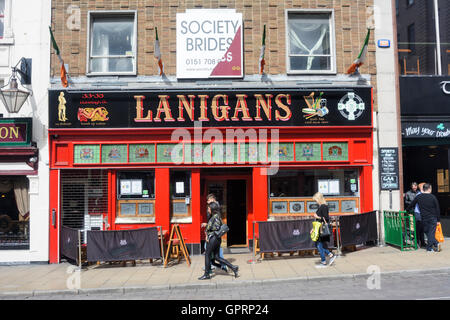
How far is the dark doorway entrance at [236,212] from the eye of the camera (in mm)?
12398

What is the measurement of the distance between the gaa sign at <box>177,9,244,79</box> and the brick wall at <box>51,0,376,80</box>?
21 centimetres

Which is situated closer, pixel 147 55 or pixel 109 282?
pixel 109 282

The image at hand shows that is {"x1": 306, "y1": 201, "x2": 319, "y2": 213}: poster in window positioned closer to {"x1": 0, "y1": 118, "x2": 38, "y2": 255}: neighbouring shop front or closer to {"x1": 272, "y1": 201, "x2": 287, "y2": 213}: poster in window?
{"x1": 272, "y1": 201, "x2": 287, "y2": 213}: poster in window

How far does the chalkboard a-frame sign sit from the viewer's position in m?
11.8

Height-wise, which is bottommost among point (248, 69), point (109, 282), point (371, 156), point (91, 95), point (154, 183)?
point (109, 282)

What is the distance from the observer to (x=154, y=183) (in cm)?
1170

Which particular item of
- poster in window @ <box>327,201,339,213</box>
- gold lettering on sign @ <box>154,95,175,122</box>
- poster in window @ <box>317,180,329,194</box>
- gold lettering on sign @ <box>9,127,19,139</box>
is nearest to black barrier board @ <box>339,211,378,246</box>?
poster in window @ <box>327,201,339,213</box>

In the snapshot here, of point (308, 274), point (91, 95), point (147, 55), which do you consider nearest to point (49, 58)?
point (91, 95)

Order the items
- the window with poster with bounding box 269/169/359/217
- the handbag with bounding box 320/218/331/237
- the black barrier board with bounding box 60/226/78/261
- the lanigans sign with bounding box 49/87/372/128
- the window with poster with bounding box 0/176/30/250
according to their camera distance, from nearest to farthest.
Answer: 1. the handbag with bounding box 320/218/331/237
2. the black barrier board with bounding box 60/226/78/261
3. the window with poster with bounding box 0/176/30/250
4. the lanigans sign with bounding box 49/87/372/128
5. the window with poster with bounding box 269/169/359/217

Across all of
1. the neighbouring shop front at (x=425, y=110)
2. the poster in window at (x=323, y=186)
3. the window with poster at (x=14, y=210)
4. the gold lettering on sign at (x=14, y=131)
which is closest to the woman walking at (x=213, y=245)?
the poster in window at (x=323, y=186)
